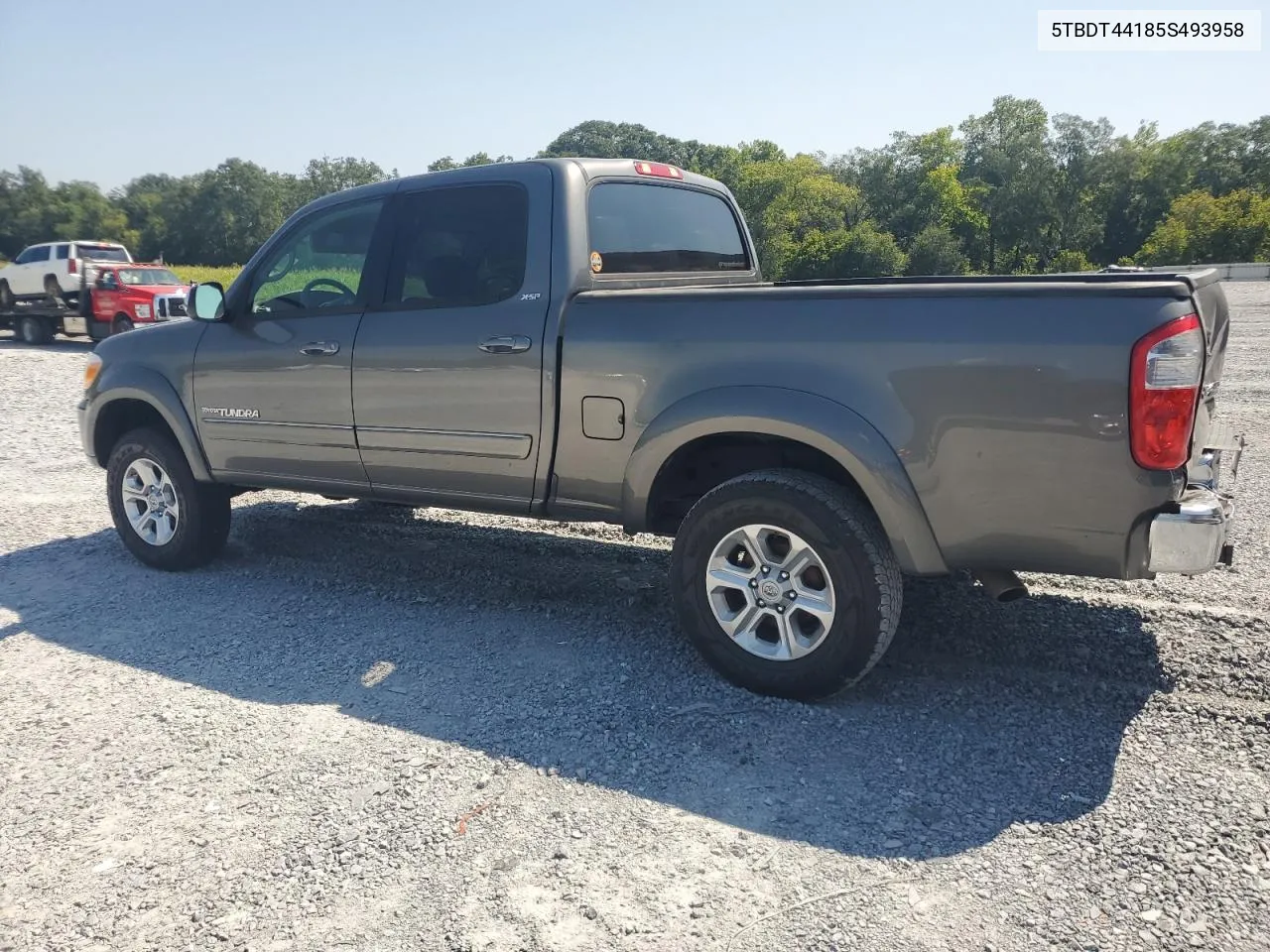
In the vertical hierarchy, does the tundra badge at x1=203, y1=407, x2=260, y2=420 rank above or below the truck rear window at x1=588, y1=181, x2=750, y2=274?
below

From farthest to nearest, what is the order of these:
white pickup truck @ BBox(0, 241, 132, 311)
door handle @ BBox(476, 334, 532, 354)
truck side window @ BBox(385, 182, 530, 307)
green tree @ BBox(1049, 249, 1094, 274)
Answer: green tree @ BBox(1049, 249, 1094, 274)
white pickup truck @ BBox(0, 241, 132, 311)
truck side window @ BBox(385, 182, 530, 307)
door handle @ BBox(476, 334, 532, 354)

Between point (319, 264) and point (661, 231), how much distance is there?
178 cm


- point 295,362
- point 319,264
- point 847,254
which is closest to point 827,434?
point 295,362

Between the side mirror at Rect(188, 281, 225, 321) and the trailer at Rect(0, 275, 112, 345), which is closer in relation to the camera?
the side mirror at Rect(188, 281, 225, 321)

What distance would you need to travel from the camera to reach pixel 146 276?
69.0 ft

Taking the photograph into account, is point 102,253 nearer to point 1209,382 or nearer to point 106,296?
point 106,296

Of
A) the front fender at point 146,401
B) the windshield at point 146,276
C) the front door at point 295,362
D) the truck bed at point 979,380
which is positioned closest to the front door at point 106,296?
the windshield at point 146,276

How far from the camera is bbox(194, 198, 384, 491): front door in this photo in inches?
187

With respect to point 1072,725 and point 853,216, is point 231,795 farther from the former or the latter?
point 853,216

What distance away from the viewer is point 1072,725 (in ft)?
11.0

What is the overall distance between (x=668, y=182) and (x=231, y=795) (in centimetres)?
344

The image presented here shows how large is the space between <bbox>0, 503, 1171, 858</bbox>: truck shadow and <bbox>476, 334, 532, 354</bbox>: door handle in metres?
1.28

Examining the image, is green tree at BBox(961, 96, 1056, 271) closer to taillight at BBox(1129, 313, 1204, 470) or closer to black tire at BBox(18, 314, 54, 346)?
black tire at BBox(18, 314, 54, 346)

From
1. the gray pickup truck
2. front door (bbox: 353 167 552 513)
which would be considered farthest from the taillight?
front door (bbox: 353 167 552 513)
